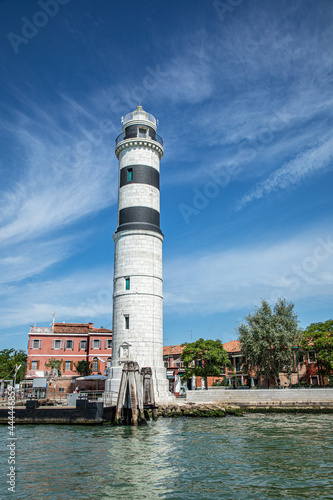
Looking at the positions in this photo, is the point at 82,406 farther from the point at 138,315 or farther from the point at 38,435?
the point at 138,315

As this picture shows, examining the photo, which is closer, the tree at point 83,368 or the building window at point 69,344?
the tree at point 83,368

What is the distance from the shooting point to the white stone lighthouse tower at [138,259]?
1270 inches

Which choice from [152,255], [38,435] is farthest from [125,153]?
[38,435]

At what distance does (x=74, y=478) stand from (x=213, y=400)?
23353 millimetres

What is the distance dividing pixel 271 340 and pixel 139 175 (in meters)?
19.2

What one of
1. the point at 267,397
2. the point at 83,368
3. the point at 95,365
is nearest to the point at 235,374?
the point at 95,365

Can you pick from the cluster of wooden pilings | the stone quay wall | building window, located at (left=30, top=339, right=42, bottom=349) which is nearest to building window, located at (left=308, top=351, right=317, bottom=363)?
the stone quay wall

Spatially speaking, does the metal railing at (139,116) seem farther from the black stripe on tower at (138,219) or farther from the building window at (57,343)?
the building window at (57,343)

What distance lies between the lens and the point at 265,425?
22344 mm

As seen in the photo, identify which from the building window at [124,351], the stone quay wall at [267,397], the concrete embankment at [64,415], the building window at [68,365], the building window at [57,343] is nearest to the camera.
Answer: the concrete embankment at [64,415]

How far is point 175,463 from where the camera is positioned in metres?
13.5

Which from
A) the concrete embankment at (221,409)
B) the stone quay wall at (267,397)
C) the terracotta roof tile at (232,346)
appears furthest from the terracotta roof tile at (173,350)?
the concrete embankment at (221,409)

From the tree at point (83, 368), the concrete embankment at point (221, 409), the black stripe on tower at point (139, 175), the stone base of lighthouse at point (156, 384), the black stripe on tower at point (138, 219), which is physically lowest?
the concrete embankment at point (221, 409)

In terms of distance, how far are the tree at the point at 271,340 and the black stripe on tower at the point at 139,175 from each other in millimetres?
15906
